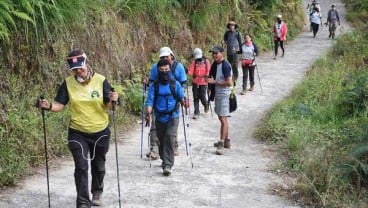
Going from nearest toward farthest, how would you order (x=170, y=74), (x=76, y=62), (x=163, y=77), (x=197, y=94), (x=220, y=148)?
(x=76, y=62) → (x=163, y=77) → (x=170, y=74) → (x=220, y=148) → (x=197, y=94)

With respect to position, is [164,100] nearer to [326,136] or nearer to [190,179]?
[190,179]

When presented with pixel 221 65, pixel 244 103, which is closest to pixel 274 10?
pixel 244 103

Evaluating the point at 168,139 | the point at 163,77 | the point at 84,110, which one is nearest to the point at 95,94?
the point at 84,110

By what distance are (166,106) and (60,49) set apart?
298 cm

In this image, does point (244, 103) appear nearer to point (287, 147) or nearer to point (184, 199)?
point (287, 147)

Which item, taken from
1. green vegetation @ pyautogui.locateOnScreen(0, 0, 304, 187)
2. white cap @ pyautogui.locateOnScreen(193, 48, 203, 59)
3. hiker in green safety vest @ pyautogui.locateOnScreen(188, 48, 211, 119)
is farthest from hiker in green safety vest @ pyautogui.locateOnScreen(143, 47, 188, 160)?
hiker in green safety vest @ pyautogui.locateOnScreen(188, 48, 211, 119)

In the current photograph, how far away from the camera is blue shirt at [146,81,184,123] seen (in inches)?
304

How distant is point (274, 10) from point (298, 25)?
4665 millimetres

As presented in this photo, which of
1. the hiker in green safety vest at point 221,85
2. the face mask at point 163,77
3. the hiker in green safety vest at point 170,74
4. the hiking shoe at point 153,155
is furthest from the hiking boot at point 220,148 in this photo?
the face mask at point 163,77

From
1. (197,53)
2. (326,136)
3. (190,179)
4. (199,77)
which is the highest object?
(197,53)

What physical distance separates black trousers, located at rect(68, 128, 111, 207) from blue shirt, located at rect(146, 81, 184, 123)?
60.9 inches

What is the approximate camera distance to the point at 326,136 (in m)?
9.74

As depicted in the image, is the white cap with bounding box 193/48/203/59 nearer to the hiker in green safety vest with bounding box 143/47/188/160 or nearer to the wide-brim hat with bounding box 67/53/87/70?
the hiker in green safety vest with bounding box 143/47/188/160

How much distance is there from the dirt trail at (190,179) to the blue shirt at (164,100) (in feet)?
3.00
